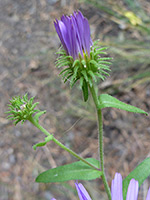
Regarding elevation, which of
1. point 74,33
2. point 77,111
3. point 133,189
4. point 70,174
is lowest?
point 133,189

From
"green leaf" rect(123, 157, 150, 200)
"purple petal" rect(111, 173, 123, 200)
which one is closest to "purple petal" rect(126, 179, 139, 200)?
"purple petal" rect(111, 173, 123, 200)

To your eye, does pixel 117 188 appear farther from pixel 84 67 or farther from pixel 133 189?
pixel 84 67

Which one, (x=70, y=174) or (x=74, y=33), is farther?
(x=70, y=174)

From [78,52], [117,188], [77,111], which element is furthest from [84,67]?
[77,111]

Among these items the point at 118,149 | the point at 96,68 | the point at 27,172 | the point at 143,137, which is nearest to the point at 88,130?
the point at 118,149

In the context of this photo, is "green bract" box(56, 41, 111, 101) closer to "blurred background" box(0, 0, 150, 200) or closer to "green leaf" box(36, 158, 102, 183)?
"green leaf" box(36, 158, 102, 183)

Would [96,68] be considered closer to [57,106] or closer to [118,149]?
[118,149]

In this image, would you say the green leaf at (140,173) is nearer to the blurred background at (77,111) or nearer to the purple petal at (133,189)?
the purple petal at (133,189)

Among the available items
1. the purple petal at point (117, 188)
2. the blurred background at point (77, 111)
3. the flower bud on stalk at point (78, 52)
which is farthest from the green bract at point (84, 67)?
the blurred background at point (77, 111)
